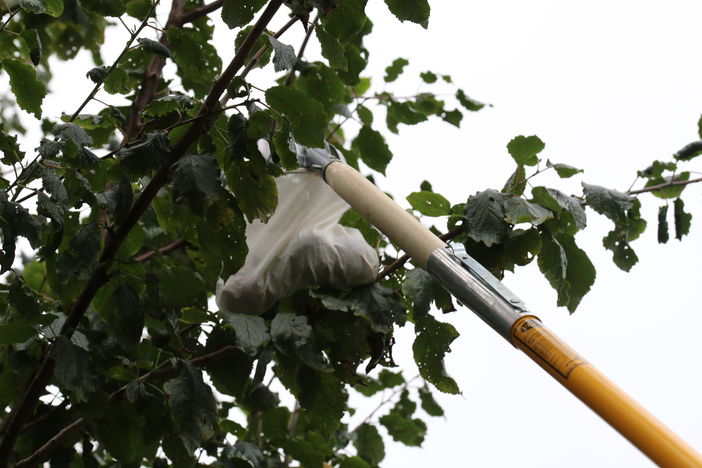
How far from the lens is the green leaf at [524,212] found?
131cm

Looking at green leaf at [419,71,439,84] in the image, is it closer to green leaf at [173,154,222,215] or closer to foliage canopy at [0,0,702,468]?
foliage canopy at [0,0,702,468]

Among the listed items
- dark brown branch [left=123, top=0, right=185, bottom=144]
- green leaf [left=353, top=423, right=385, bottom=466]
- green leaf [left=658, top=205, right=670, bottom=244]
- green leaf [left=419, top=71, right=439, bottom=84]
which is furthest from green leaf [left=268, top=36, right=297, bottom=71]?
green leaf [left=353, top=423, right=385, bottom=466]

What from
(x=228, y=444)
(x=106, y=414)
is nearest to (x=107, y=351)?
Result: (x=106, y=414)

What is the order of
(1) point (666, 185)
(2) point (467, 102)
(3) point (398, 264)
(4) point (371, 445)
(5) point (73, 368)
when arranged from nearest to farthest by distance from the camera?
(5) point (73, 368), (3) point (398, 264), (1) point (666, 185), (2) point (467, 102), (4) point (371, 445)

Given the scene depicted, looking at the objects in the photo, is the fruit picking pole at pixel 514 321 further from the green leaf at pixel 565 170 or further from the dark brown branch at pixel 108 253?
the green leaf at pixel 565 170

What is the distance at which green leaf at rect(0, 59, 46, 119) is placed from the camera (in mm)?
1356

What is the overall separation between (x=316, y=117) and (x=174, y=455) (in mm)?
581

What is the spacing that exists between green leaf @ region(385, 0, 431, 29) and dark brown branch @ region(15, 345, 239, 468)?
553 mm

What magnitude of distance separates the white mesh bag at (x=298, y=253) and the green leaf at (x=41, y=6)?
44 cm

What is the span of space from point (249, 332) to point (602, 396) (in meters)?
0.60

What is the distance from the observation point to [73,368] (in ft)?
4.21

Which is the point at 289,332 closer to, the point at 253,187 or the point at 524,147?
the point at 253,187

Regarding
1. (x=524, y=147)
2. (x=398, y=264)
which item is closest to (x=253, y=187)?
(x=398, y=264)

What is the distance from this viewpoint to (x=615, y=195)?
1449 mm
